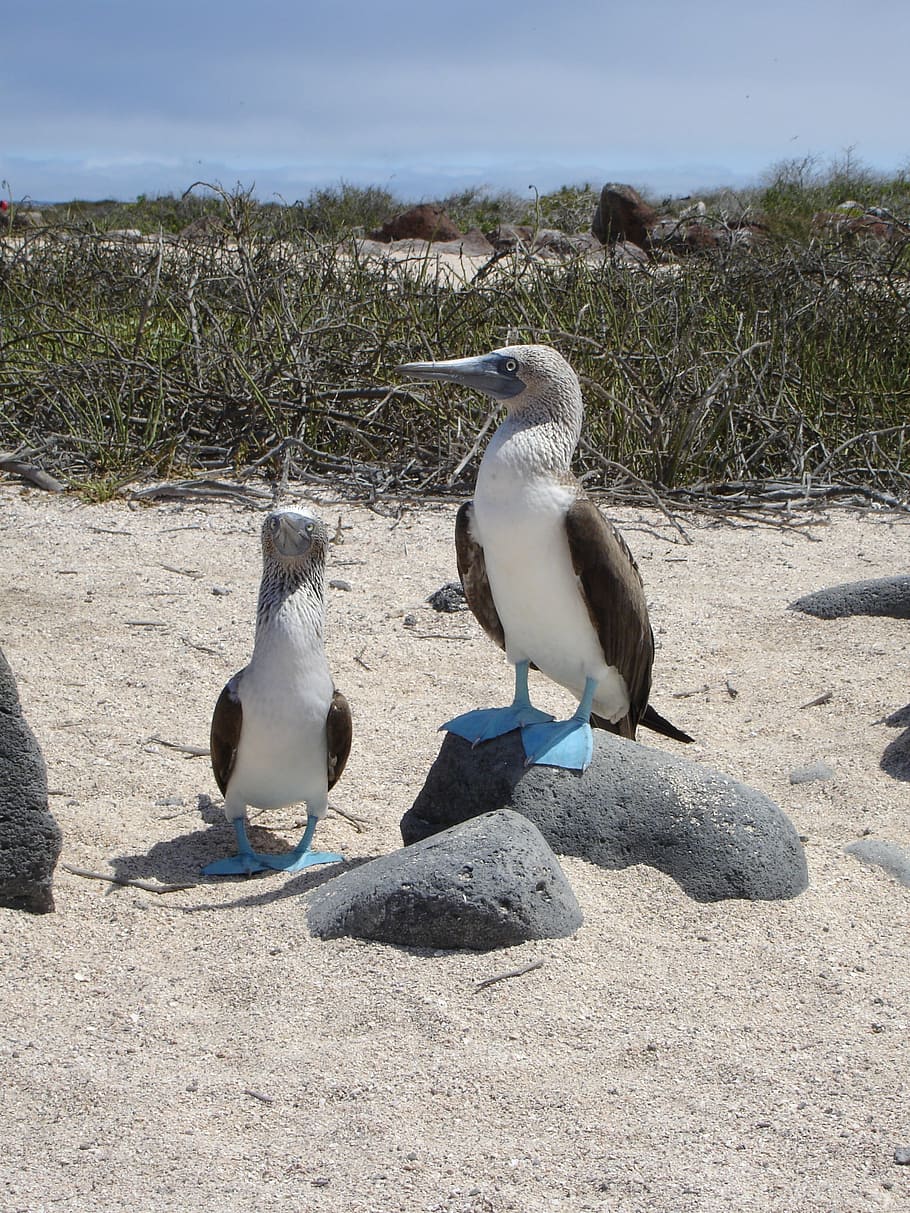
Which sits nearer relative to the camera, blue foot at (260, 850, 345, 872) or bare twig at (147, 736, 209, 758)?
blue foot at (260, 850, 345, 872)

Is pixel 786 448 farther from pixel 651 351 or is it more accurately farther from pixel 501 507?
pixel 501 507

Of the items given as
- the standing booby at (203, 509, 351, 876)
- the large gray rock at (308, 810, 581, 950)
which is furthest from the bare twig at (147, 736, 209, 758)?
the large gray rock at (308, 810, 581, 950)

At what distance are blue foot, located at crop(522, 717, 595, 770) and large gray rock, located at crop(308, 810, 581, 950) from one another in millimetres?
309

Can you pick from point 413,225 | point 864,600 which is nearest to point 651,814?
point 864,600

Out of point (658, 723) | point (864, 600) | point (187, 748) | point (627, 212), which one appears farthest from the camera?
point (627, 212)

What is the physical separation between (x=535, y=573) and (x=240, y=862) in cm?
107

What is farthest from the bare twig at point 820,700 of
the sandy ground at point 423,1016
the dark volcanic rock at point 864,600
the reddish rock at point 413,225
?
the reddish rock at point 413,225

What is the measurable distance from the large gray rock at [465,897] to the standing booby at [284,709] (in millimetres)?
503

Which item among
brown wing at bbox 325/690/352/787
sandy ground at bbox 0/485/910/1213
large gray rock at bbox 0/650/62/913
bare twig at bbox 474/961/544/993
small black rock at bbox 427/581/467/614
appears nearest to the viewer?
sandy ground at bbox 0/485/910/1213

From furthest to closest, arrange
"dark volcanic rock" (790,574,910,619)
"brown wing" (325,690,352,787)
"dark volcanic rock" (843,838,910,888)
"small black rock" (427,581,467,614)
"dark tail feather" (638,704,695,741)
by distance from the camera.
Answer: "small black rock" (427,581,467,614), "dark volcanic rock" (790,574,910,619), "dark tail feather" (638,704,695,741), "brown wing" (325,690,352,787), "dark volcanic rock" (843,838,910,888)

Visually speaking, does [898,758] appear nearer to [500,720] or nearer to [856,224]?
[500,720]

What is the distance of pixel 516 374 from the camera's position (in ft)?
10.0

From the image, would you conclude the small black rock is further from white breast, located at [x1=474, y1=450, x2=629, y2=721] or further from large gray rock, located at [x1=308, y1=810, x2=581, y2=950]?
large gray rock, located at [x1=308, y1=810, x2=581, y2=950]

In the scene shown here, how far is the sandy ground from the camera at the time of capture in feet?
6.70
